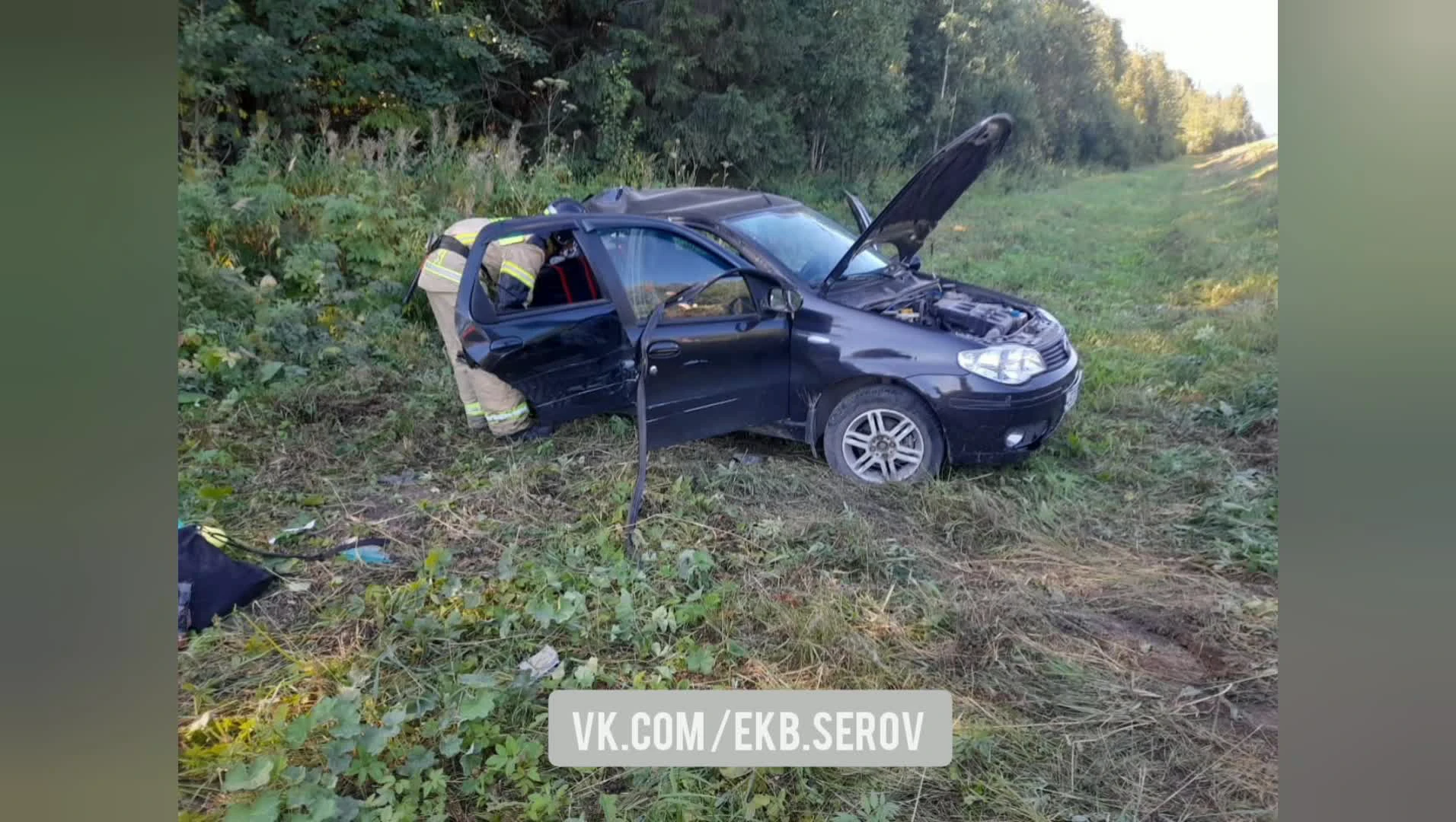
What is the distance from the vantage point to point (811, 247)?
84.3 inches

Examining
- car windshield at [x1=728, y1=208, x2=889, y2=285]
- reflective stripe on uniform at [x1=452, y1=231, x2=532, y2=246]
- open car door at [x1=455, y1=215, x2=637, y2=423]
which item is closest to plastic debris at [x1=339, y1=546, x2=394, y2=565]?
open car door at [x1=455, y1=215, x2=637, y2=423]

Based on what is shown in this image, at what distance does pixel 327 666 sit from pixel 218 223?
1149 millimetres

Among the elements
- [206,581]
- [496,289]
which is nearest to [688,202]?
[496,289]

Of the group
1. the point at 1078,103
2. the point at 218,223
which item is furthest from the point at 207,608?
the point at 1078,103

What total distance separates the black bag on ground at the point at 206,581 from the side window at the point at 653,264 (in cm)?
117

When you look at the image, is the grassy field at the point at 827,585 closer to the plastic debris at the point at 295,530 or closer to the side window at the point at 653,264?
the plastic debris at the point at 295,530

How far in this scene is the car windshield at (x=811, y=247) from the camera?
2141 millimetres

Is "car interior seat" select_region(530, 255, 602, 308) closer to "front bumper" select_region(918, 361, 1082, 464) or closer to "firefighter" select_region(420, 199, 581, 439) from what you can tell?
"firefighter" select_region(420, 199, 581, 439)

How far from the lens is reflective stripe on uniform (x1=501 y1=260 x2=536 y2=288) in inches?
84.0

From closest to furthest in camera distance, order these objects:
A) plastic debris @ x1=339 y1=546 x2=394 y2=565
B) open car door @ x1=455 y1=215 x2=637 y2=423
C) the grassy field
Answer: the grassy field, plastic debris @ x1=339 y1=546 x2=394 y2=565, open car door @ x1=455 y1=215 x2=637 y2=423

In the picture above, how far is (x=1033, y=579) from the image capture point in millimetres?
1970

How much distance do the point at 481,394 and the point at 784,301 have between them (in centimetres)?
85

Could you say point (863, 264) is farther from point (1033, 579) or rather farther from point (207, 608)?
point (207, 608)

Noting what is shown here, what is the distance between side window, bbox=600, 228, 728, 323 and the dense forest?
217 millimetres
